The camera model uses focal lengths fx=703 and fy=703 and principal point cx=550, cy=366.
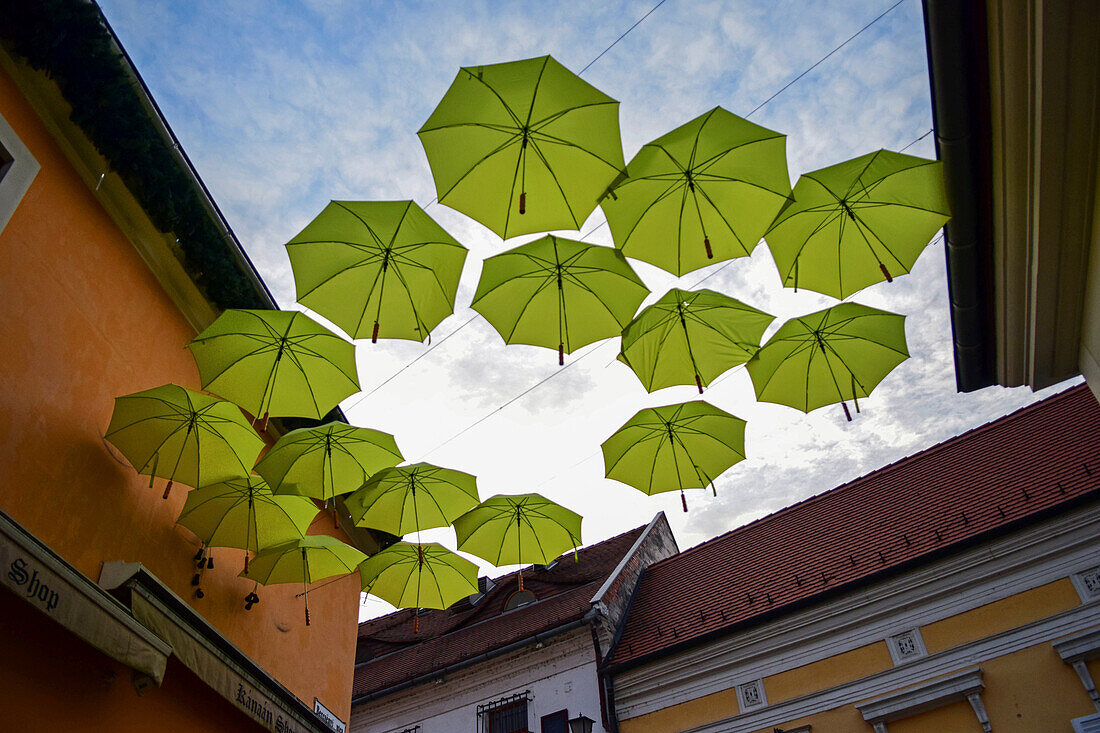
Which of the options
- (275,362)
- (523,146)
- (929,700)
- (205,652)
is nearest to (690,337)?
(523,146)

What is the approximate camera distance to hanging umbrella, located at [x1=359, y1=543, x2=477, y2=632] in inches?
391

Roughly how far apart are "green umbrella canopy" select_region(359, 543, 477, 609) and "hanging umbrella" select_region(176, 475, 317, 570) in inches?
65.6

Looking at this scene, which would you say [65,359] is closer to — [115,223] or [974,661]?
[115,223]

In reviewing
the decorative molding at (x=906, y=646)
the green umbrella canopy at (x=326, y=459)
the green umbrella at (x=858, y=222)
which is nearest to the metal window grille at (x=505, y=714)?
the decorative molding at (x=906, y=646)

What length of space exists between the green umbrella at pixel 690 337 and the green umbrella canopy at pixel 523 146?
1.77m

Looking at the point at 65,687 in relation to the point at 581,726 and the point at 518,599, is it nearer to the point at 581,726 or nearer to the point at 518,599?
the point at 581,726

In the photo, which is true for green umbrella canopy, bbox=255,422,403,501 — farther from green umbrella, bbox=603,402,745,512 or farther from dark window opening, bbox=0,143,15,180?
dark window opening, bbox=0,143,15,180

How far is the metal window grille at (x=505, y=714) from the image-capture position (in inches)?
589

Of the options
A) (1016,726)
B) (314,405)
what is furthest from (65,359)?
(1016,726)

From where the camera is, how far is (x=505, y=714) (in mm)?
15242

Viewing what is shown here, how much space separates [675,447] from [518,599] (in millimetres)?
10760

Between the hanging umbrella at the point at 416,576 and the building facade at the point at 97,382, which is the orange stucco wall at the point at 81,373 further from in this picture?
the hanging umbrella at the point at 416,576

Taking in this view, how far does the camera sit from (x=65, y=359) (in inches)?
255

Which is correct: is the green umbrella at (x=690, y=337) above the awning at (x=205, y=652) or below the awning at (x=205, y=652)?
above
